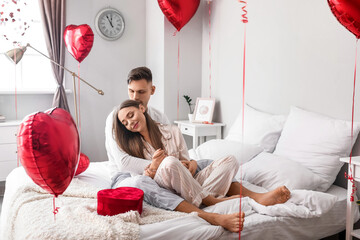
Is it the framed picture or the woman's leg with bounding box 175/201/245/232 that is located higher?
the framed picture

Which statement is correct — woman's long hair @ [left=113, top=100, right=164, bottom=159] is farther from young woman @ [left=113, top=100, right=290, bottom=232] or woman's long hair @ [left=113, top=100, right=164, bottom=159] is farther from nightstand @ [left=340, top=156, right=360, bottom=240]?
nightstand @ [left=340, top=156, right=360, bottom=240]

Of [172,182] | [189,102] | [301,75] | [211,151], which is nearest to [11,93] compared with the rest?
[189,102]

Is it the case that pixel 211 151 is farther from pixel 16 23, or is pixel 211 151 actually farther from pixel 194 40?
pixel 16 23

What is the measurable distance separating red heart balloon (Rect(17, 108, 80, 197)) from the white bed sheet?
0.51 metres

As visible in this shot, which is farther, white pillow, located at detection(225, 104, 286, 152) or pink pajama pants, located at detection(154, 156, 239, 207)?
white pillow, located at detection(225, 104, 286, 152)

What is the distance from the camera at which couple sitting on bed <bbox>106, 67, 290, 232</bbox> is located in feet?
6.09

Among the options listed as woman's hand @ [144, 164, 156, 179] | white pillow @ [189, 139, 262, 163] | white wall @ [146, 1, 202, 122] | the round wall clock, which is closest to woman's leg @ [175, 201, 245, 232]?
woman's hand @ [144, 164, 156, 179]

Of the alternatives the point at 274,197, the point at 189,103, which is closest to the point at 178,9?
the point at 189,103

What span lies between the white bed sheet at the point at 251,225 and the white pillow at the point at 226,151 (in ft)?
1.13

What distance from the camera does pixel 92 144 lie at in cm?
405

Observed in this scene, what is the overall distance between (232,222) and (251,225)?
14 cm

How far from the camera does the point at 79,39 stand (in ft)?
9.89

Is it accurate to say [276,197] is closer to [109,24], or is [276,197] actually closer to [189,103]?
[189,103]

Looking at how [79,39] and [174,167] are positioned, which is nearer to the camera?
Result: [174,167]
